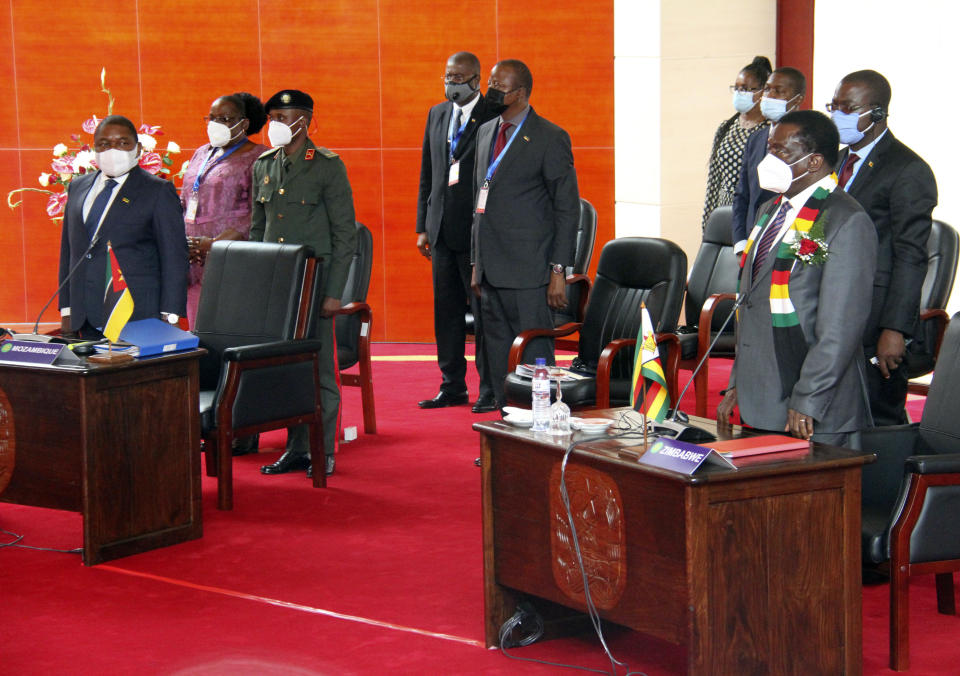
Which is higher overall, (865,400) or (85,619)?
(865,400)

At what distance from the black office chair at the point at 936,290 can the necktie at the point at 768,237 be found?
219 cm

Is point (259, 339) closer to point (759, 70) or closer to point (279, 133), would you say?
point (279, 133)

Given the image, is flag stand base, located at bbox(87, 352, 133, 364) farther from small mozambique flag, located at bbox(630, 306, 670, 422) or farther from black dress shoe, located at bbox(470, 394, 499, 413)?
black dress shoe, located at bbox(470, 394, 499, 413)

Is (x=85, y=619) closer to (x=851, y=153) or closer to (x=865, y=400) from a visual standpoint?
(x=865, y=400)

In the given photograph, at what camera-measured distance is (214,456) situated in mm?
5070

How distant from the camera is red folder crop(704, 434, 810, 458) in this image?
2969 millimetres

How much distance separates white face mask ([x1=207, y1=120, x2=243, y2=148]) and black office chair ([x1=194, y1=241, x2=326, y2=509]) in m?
0.75

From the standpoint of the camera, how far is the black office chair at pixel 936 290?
18.4 feet

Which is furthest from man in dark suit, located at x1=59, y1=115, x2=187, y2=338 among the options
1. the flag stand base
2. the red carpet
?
the red carpet

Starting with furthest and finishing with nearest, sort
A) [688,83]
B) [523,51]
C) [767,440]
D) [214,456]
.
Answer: [523,51] → [688,83] → [214,456] → [767,440]

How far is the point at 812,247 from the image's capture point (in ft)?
11.3

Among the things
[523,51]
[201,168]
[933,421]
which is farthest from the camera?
[523,51]

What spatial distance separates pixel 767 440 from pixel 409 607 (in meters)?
1.30

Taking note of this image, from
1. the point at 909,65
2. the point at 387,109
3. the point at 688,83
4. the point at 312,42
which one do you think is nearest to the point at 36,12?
the point at 312,42
